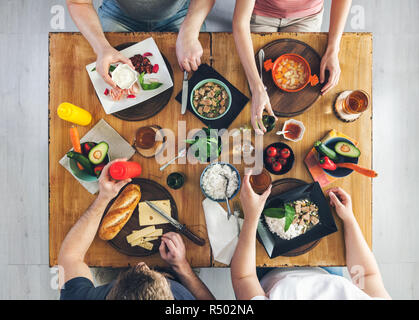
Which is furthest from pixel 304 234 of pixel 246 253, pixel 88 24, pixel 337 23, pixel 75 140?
pixel 88 24

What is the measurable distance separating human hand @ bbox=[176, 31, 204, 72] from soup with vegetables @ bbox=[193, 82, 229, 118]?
0.13 metres

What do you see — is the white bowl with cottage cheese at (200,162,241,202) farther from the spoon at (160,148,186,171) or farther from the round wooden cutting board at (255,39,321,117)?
the round wooden cutting board at (255,39,321,117)

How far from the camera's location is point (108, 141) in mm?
1234

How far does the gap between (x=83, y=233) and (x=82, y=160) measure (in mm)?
325

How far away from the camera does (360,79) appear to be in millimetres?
1247

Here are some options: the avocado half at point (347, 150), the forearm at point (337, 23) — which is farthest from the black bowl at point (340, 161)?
the forearm at point (337, 23)

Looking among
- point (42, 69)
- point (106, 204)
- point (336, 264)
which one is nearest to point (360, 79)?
point (336, 264)

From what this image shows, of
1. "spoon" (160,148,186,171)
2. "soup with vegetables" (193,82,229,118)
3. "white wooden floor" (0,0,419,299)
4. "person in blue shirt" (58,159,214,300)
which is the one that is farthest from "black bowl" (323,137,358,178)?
"white wooden floor" (0,0,419,299)

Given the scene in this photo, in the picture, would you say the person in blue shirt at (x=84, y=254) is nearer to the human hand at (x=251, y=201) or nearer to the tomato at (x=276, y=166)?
the human hand at (x=251, y=201)

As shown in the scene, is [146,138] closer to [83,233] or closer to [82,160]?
[82,160]

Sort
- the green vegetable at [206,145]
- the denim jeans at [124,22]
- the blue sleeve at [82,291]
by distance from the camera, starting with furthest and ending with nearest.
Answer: the denim jeans at [124,22], the green vegetable at [206,145], the blue sleeve at [82,291]

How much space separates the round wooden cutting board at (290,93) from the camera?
48.8 inches

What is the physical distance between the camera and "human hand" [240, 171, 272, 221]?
114cm

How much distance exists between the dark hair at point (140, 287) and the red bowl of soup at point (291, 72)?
99cm
